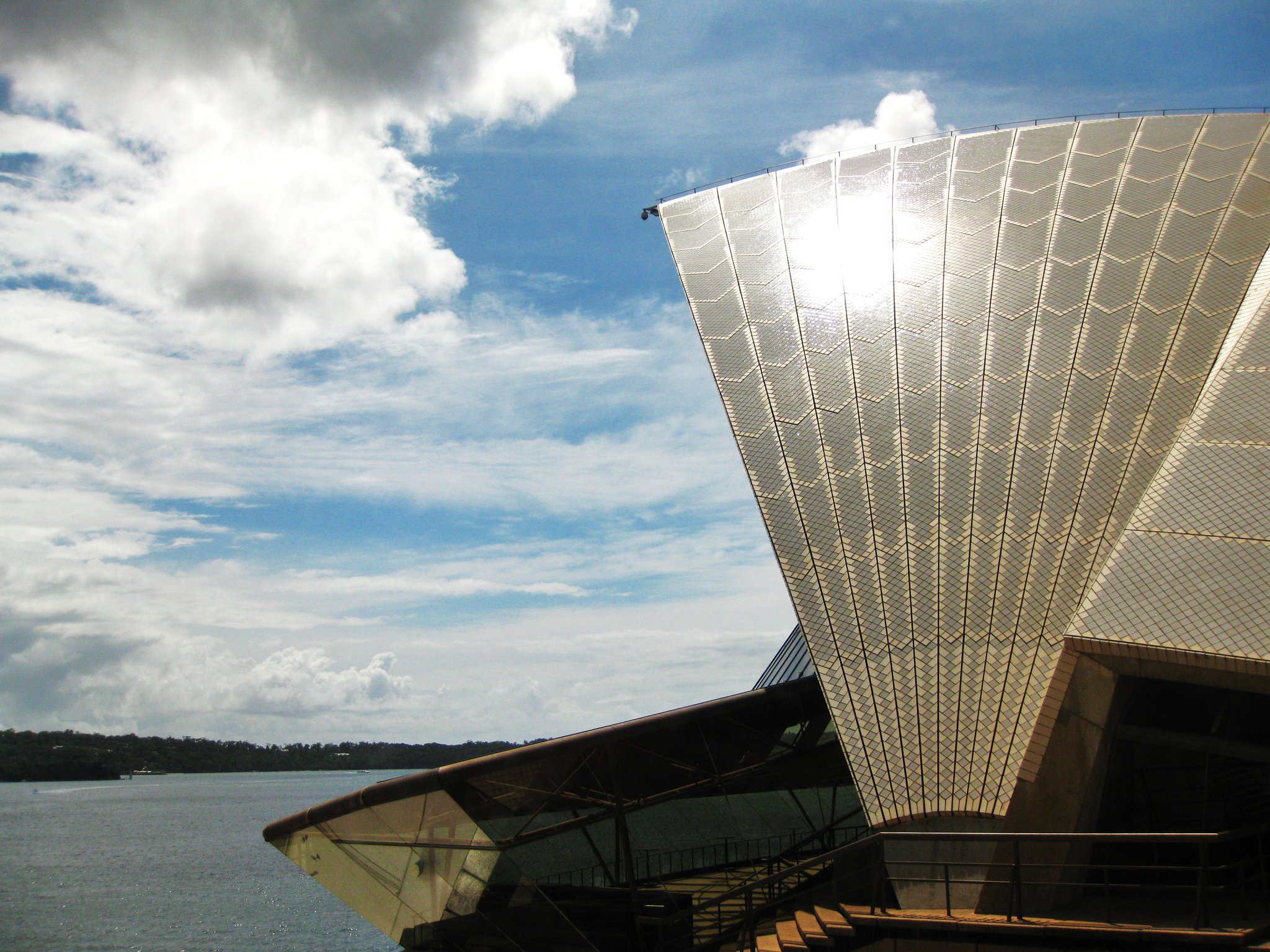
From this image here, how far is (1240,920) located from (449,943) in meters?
9.41

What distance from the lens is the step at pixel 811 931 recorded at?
11031 millimetres

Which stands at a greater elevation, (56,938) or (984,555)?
(984,555)

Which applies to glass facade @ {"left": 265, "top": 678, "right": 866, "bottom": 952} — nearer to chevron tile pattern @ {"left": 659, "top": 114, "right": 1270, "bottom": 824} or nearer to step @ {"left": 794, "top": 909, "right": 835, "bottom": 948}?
step @ {"left": 794, "top": 909, "right": 835, "bottom": 948}

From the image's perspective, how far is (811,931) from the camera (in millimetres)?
11539

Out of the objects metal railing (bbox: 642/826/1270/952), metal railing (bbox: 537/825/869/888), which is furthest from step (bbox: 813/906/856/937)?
metal railing (bbox: 537/825/869/888)

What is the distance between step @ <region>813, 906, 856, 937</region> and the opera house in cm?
7

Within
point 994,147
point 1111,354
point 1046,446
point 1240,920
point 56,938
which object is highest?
point 994,147

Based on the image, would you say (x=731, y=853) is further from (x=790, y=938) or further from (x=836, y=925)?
(x=836, y=925)

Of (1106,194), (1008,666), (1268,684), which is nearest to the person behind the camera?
(1268,684)

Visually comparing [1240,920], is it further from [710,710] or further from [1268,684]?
[710,710]

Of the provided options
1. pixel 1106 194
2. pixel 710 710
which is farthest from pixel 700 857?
pixel 1106 194

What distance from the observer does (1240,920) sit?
9.98 meters

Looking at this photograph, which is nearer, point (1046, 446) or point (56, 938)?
point (1046, 446)

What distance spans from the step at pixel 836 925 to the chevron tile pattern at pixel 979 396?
1.21 meters
